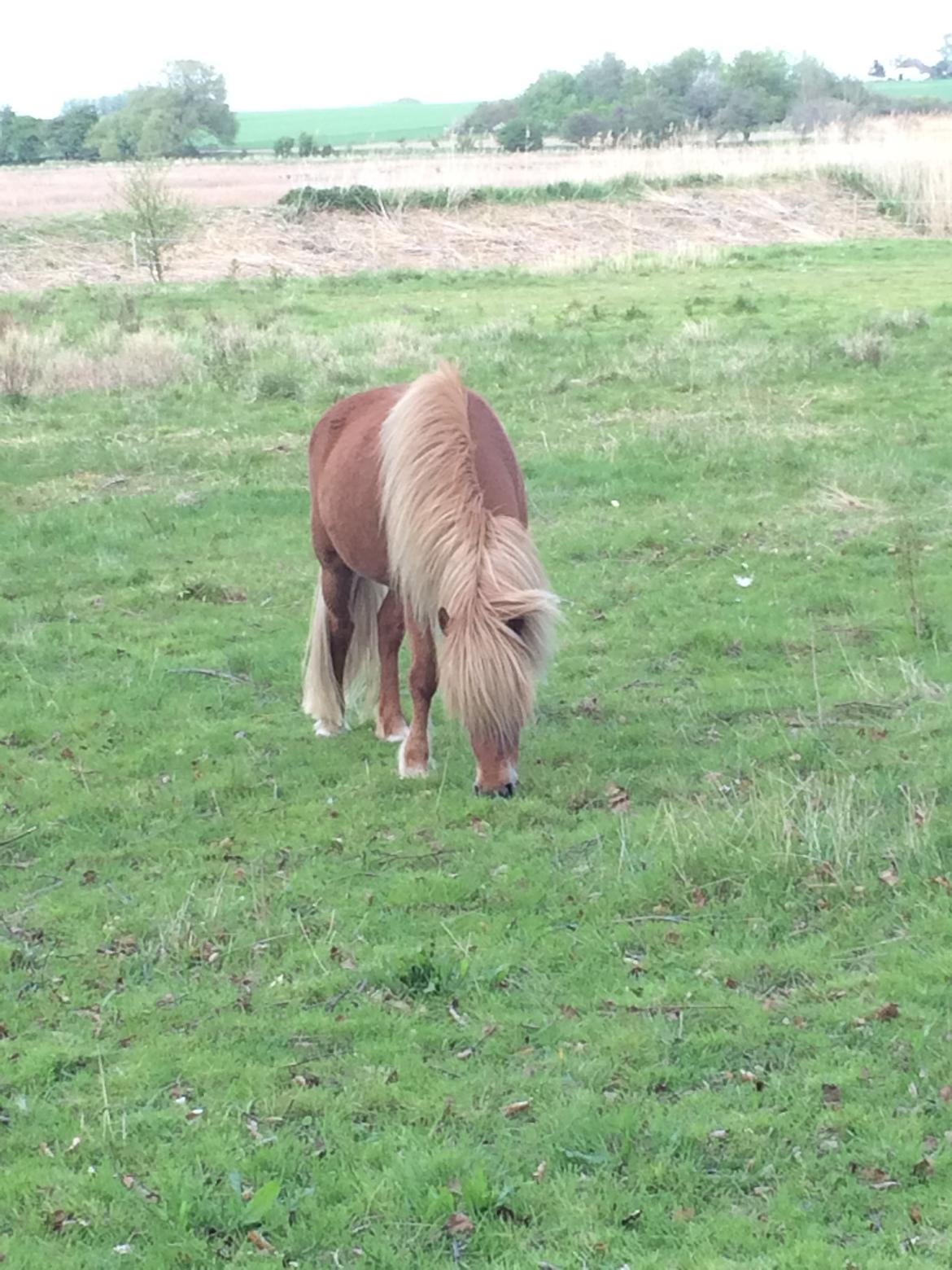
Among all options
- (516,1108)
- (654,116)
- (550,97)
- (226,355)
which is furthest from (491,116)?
(516,1108)

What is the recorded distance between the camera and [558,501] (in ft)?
38.2

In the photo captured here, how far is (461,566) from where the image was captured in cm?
609

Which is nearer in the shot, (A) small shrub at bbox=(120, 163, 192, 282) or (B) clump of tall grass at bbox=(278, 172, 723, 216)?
(A) small shrub at bbox=(120, 163, 192, 282)

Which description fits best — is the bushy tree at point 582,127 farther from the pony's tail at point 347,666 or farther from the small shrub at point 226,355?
the pony's tail at point 347,666

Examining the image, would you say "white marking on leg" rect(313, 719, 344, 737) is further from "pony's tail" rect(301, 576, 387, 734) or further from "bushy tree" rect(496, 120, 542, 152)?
"bushy tree" rect(496, 120, 542, 152)

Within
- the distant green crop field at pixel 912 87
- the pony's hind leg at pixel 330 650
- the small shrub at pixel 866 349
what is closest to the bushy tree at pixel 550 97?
the distant green crop field at pixel 912 87

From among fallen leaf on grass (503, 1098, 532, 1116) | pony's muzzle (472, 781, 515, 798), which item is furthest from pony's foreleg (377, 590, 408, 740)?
fallen leaf on grass (503, 1098, 532, 1116)

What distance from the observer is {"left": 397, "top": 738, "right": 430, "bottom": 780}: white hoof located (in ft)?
22.5

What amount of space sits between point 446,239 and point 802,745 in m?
31.0

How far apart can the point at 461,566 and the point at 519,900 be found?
1487 millimetres

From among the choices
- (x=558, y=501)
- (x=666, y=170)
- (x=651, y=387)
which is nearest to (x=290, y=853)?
(x=558, y=501)

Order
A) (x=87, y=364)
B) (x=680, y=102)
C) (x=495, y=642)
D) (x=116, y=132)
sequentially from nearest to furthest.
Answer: (x=495, y=642) < (x=87, y=364) < (x=116, y=132) < (x=680, y=102)

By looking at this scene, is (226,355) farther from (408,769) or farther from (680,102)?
(680,102)

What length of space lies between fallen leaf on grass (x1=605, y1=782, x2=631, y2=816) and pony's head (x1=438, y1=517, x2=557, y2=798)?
561mm
